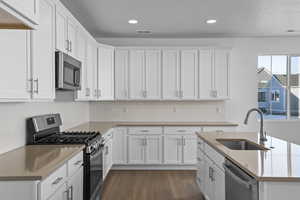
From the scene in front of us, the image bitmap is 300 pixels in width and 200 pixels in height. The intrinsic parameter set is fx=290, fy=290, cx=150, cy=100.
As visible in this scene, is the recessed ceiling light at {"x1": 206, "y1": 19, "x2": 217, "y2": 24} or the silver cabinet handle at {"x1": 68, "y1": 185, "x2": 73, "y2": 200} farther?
the recessed ceiling light at {"x1": 206, "y1": 19, "x2": 217, "y2": 24}

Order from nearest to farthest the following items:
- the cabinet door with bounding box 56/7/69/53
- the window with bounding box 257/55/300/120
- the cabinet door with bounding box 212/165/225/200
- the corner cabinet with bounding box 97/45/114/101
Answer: the cabinet door with bounding box 212/165/225/200
the cabinet door with bounding box 56/7/69/53
the corner cabinet with bounding box 97/45/114/101
the window with bounding box 257/55/300/120

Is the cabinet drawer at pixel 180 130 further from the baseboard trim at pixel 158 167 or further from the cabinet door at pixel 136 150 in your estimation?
the baseboard trim at pixel 158 167

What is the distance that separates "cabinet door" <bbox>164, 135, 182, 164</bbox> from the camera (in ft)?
17.9

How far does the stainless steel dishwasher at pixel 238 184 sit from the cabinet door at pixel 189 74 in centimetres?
336

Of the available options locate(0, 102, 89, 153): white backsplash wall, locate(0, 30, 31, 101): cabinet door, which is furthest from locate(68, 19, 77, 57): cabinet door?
locate(0, 30, 31, 101): cabinet door

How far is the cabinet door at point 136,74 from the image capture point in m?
5.74

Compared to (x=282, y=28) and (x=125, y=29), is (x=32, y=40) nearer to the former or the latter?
(x=125, y=29)

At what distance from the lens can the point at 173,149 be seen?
5.47 meters

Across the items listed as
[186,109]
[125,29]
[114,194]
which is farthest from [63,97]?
[186,109]

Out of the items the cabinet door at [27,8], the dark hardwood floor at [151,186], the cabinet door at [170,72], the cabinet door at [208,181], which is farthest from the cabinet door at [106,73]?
the cabinet door at [27,8]

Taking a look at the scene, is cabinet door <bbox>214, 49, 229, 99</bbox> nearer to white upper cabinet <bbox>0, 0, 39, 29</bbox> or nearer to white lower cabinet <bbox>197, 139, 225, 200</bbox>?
white lower cabinet <bbox>197, 139, 225, 200</bbox>

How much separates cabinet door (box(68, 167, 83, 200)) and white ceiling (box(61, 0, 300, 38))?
2.32 meters

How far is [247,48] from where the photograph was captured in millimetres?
6102

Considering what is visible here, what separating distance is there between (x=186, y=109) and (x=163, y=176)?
1599 mm
